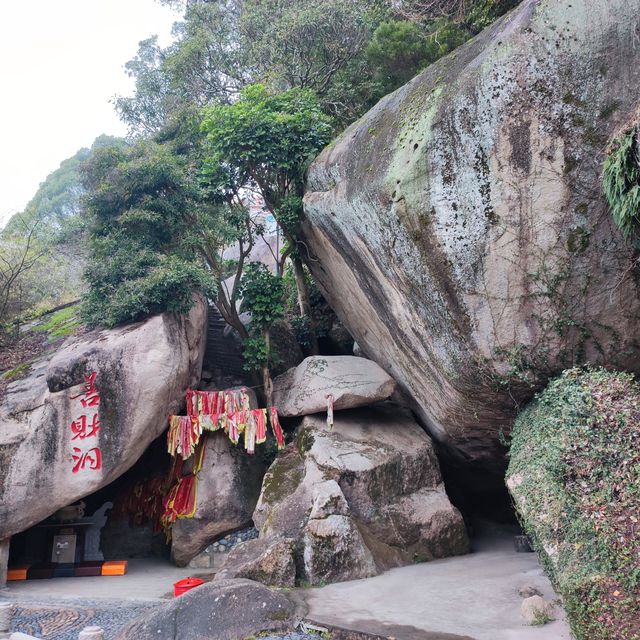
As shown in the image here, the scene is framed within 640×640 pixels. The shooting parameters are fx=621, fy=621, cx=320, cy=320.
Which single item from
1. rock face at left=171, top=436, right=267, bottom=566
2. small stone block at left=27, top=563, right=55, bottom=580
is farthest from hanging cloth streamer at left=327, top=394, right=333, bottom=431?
small stone block at left=27, top=563, right=55, bottom=580

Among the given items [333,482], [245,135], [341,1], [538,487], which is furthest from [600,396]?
[341,1]

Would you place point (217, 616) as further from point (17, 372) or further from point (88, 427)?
point (17, 372)

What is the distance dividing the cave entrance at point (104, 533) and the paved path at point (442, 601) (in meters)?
4.96

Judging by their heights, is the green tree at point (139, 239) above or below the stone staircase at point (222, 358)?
above

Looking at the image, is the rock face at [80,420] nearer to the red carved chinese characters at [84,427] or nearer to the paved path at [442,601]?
the red carved chinese characters at [84,427]

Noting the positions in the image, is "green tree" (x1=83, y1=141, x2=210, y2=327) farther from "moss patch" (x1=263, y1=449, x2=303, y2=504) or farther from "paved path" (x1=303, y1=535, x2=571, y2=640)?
"paved path" (x1=303, y1=535, x2=571, y2=640)

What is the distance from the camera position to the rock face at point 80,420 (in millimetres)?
9602

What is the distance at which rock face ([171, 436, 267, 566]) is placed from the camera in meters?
10.7

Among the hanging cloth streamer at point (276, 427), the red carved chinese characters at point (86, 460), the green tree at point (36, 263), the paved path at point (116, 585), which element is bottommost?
the paved path at point (116, 585)

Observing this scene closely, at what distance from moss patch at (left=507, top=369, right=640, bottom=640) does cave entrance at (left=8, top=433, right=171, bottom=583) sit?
7.47m

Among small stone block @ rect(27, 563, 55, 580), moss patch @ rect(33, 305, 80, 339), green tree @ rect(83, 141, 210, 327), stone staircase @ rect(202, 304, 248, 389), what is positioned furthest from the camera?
stone staircase @ rect(202, 304, 248, 389)

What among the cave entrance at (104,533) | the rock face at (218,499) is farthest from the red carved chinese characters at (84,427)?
the rock face at (218,499)

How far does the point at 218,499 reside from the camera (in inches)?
423

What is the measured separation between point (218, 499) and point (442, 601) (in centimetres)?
485
